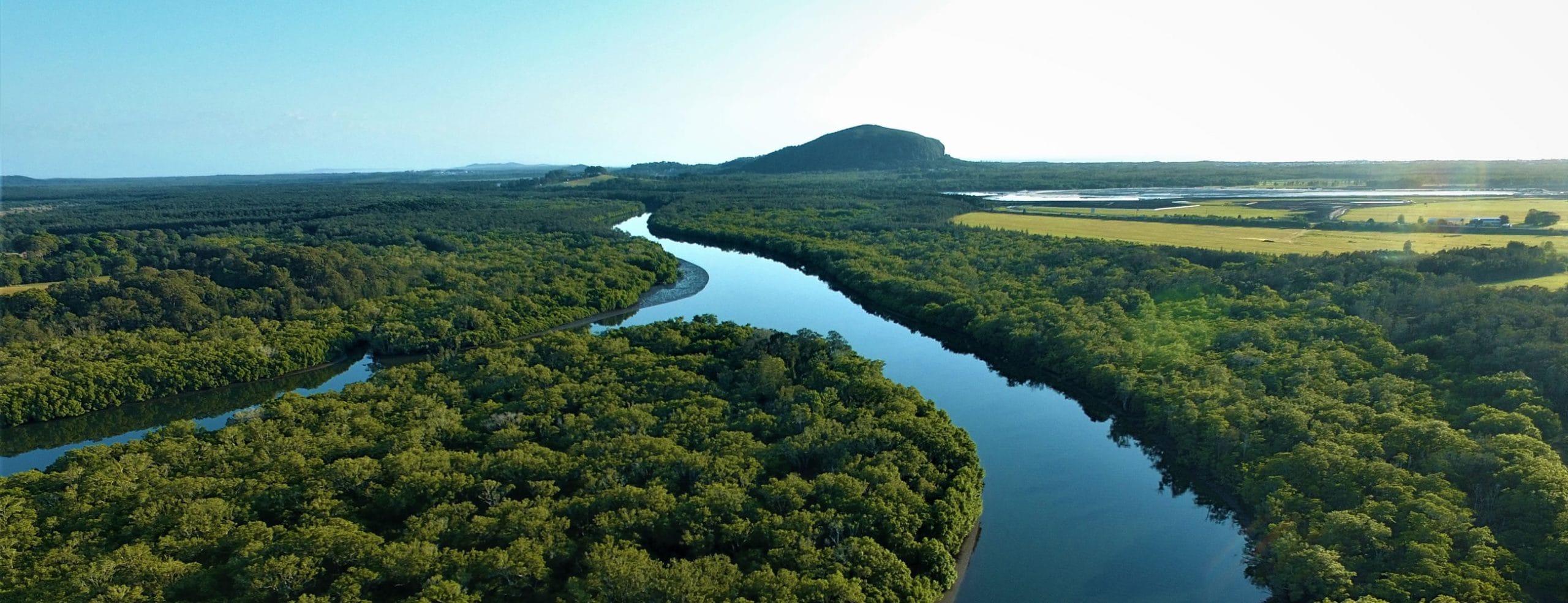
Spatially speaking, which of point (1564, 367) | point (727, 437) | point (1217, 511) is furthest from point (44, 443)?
point (1564, 367)

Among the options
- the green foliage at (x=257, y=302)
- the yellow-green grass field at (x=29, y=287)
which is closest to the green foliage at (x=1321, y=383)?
the green foliage at (x=257, y=302)

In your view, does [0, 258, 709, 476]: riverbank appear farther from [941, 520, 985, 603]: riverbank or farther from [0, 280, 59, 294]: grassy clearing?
[941, 520, 985, 603]: riverbank

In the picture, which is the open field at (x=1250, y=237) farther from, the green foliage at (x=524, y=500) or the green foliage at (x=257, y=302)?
the green foliage at (x=524, y=500)

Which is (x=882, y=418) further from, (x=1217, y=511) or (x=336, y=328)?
(x=336, y=328)

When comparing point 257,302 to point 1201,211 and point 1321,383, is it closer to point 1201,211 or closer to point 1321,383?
point 1321,383

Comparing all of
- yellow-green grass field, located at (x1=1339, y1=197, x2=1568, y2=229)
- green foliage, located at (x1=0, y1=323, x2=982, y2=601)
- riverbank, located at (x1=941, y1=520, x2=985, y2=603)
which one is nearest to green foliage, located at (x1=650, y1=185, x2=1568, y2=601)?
riverbank, located at (x1=941, y1=520, x2=985, y2=603)

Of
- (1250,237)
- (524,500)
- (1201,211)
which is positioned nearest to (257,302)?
(524,500)
